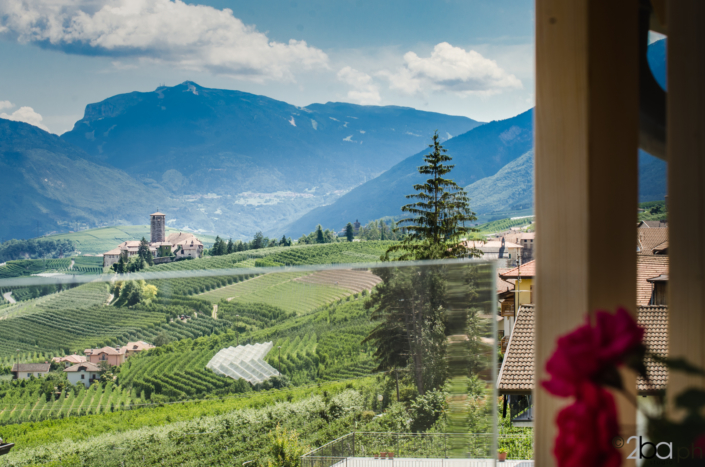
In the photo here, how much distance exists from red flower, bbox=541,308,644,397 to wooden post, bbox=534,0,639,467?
0.72 ft

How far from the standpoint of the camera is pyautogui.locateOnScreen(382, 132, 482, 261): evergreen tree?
734 inches

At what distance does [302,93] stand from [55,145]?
50.4 meters

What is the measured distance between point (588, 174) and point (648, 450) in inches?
18.0

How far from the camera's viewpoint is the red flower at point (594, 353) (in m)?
0.52

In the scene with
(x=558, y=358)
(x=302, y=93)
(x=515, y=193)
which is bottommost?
(x=558, y=358)

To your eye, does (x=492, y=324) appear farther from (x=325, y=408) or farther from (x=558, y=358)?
(x=558, y=358)

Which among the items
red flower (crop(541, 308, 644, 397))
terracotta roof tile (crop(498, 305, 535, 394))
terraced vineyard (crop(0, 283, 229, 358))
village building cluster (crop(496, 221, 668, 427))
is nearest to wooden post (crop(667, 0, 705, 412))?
village building cluster (crop(496, 221, 668, 427))

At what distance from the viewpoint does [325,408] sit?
2.28 meters

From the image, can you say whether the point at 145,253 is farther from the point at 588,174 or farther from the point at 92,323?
the point at 588,174

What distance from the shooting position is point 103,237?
64.1 m

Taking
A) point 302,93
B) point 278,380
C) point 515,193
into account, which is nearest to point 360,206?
point 515,193

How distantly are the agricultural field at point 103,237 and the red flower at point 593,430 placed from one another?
55936mm

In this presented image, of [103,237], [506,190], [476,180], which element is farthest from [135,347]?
[476,180]

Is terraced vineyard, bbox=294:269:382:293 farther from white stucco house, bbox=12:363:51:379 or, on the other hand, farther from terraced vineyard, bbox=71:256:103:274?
terraced vineyard, bbox=71:256:103:274
